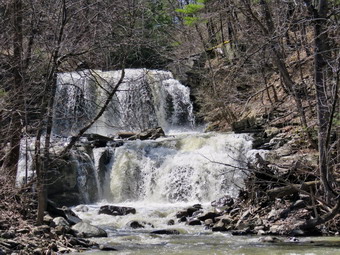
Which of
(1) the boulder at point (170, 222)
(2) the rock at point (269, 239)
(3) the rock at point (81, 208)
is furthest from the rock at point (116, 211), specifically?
(2) the rock at point (269, 239)

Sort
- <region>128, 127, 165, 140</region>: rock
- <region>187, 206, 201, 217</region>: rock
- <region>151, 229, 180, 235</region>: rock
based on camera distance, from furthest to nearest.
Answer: <region>128, 127, 165, 140</region>: rock
<region>187, 206, 201, 217</region>: rock
<region>151, 229, 180, 235</region>: rock

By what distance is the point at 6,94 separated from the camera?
30.0 feet

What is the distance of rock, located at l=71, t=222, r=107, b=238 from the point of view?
1054 centimetres

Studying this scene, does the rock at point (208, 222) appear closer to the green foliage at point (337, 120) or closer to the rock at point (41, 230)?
the green foliage at point (337, 120)

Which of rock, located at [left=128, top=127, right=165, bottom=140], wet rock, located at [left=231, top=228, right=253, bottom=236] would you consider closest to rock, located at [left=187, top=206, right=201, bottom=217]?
wet rock, located at [left=231, top=228, right=253, bottom=236]

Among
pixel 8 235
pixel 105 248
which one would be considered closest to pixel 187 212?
pixel 105 248

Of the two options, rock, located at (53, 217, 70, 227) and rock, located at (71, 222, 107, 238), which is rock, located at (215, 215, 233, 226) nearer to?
rock, located at (71, 222, 107, 238)

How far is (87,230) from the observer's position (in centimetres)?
1067

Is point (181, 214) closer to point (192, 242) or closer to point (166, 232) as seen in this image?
point (166, 232)

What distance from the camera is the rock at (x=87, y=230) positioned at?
1054 centimetres

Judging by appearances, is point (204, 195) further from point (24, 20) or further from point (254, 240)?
point (24, 20)

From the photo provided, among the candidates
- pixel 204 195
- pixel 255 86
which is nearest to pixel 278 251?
pixel 204 195

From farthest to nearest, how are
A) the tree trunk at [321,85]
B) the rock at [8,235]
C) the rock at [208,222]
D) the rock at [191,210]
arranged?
the rock at [191,210] → the rock at [208,222] → the rock at [8,235] → the tree trunk at [321,85]

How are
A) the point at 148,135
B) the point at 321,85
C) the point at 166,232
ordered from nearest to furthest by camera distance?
the point at 321,85
the point at 166,232
the point at 148,135
